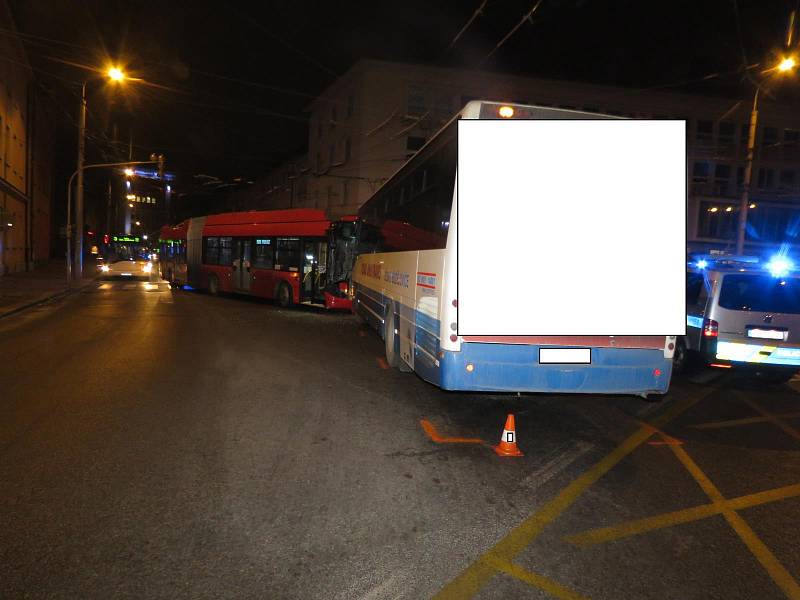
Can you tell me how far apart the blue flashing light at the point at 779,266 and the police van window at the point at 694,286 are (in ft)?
2.97

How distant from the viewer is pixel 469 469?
508 cm

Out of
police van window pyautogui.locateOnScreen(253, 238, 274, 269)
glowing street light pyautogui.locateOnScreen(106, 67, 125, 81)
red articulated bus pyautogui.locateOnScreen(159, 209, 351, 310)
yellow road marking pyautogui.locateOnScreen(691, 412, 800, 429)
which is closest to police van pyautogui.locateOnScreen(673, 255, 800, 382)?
yellow road marking pyautogui.locateOnScreen(691, 412, 800, 429)

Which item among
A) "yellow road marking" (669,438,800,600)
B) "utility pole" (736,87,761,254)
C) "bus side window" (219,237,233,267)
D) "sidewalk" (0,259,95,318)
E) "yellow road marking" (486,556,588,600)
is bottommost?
"yellow road marking" (669,438,800,600)

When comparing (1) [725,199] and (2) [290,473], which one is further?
(1) [725,199]

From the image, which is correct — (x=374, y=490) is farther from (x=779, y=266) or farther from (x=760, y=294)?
(x=779, y=266)

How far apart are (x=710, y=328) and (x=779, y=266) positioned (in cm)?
135

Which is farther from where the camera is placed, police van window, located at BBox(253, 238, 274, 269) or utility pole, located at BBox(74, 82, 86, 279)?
utility pole, located at BBox(74, 82, 86, 279)

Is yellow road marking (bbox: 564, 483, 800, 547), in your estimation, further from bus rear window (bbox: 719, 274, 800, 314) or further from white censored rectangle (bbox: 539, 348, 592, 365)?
bus rear window (bbox: 719, 274, 800, 314)

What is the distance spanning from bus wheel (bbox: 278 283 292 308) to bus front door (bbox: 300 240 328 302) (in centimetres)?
78

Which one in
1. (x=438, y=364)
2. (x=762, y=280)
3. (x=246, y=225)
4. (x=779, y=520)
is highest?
(x=246, y=225)

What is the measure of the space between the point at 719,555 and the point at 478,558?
150cm

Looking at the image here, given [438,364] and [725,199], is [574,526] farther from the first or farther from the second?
[725,199]

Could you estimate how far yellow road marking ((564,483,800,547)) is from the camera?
152 inches

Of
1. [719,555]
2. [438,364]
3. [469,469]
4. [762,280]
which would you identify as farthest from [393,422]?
[762,280]
